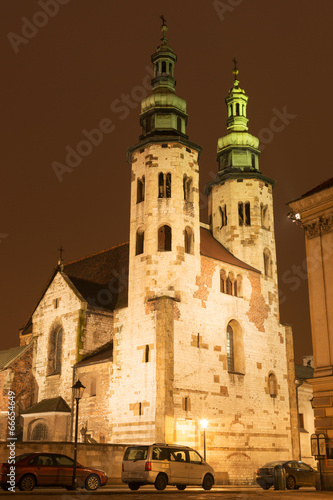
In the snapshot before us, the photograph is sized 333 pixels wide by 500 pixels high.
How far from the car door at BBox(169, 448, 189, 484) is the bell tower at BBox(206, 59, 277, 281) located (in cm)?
2194

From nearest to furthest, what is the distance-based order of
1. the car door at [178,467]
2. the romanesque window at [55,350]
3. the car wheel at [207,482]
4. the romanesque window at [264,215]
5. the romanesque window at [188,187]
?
the car door at [178,467]
the car wheel at [207,482]
the romanesque window at [188,187]
the romanesque window at [55,350]
the romanesque window at [264,215]

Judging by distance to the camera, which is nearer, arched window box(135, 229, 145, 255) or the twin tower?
the twin tower

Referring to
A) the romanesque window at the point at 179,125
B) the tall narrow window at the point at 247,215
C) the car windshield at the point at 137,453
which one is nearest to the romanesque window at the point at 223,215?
the tall narrow window at the point at 247,215

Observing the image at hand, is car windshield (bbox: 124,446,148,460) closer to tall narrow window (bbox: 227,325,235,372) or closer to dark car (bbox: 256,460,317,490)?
dark car (bbox: 256,460,317,490)

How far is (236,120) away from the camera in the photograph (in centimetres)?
4662

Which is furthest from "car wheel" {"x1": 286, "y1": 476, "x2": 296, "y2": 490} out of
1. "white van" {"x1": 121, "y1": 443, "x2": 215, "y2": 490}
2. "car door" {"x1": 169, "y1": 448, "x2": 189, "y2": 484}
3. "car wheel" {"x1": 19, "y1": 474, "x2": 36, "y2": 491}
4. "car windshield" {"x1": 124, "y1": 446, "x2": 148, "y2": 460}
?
"car wheel" {"x1": 19, "y1": 474, "x2": 36, "y2": 491}

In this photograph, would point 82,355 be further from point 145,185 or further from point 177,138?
point 177,138

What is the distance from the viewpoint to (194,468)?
67.9 ft

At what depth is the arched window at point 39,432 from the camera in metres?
36.1

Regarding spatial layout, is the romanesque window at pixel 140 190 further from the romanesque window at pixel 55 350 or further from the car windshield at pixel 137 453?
the car windshield at pixel 137 453

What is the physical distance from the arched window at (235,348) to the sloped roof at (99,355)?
293 inches

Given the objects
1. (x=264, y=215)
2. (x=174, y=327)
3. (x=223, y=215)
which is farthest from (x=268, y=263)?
(x=174, y=327)

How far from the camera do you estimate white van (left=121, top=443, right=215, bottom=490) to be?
1931 centimetres

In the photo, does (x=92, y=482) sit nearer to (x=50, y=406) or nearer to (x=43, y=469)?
(x=43, y=469)
